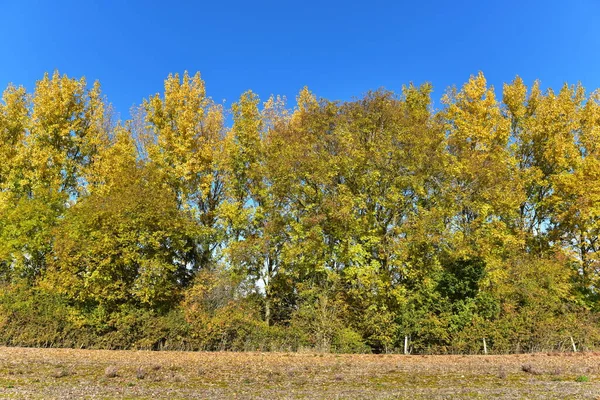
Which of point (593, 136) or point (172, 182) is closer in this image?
point (172, 182)

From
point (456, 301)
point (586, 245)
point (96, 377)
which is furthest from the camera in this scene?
point (586, 245)

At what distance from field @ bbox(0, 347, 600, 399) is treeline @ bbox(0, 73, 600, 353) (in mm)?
3458

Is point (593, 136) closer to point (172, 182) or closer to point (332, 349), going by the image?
point (332, 349)

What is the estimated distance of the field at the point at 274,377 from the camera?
916 centimetres

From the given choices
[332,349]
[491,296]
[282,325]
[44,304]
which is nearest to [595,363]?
[491,296]

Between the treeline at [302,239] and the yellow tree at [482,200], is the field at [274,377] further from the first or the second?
the yellow tree at [482,200]

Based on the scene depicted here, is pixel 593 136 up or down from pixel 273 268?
up

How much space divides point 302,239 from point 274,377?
988cm

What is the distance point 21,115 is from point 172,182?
12048 millimetres

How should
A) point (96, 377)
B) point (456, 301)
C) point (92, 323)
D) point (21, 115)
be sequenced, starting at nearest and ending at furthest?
1. point (96, 377)
2. point (92, 323)
3. point (456, 301)
4. point (21, 115)

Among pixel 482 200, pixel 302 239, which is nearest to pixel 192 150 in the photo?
pixel 302 239

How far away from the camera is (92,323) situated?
1936cm

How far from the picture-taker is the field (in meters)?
9.16

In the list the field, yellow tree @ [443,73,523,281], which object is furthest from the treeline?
the field
